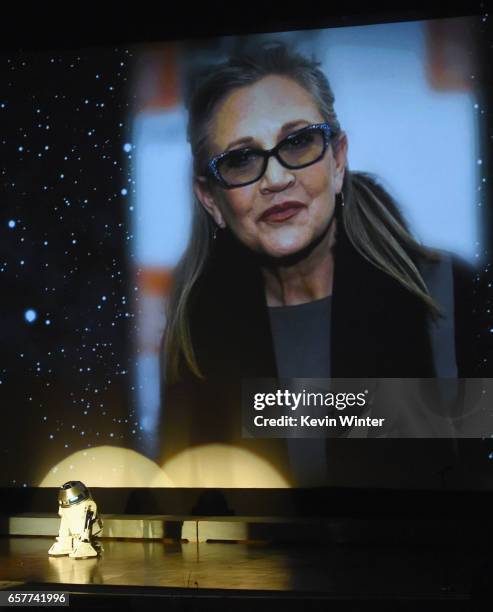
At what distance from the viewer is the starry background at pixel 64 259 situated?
20.0 feet

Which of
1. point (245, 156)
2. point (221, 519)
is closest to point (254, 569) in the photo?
point (221, 519)

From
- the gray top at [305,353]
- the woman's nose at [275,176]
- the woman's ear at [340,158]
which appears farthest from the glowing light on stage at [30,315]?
the woman's ear at [340,158]

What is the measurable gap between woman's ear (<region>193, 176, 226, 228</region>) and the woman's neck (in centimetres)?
40

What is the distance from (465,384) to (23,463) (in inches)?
101

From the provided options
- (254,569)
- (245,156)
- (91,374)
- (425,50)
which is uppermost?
(425,50)

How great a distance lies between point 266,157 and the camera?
19.5 feet

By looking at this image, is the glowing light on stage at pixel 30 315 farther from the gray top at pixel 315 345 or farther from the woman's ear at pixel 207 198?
the gray top at pixel 315 345

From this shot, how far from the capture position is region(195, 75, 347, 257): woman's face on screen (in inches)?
232

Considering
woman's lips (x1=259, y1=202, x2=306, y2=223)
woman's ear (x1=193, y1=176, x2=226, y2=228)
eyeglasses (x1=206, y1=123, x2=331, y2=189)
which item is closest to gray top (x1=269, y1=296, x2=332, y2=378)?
woman's lips (x1=259, y1=202, x2=306, y2=223)

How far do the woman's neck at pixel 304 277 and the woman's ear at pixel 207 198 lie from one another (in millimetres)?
397

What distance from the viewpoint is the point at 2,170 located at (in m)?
6.29

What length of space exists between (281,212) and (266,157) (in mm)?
318

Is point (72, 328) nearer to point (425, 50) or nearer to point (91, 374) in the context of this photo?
point (91, 374)

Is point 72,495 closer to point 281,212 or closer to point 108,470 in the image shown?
point 108,470
